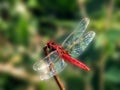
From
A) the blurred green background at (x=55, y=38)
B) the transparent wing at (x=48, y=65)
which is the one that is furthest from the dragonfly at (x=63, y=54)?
the blurred green background at (x=55, y=38)

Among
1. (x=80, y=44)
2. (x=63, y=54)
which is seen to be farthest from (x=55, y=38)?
(x=63, y=54)

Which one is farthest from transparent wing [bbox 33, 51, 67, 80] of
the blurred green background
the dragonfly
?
the blurred green background

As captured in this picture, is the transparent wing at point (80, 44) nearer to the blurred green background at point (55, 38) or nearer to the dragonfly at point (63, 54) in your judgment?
the dragonfly at point (63, 54)

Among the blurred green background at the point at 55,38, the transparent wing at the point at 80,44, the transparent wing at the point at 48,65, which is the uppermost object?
the blurred green background at the point at 55,38

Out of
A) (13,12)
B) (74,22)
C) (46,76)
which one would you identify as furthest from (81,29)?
(13,12)

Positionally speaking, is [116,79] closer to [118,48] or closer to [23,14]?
[118,48]

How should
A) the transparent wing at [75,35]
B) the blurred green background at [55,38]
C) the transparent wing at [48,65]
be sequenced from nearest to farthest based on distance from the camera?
1. the transparent wing at [48,65]
2. the transparent wing at [75,35]
3. the blurred green background at [55,38]
